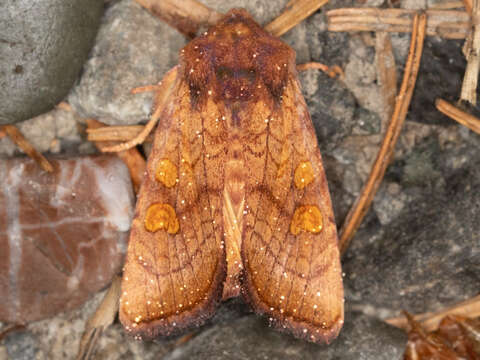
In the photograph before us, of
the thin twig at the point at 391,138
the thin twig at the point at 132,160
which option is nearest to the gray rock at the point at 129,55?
the thin twig at the point at 132,160

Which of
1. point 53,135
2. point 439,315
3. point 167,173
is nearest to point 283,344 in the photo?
point 439,315

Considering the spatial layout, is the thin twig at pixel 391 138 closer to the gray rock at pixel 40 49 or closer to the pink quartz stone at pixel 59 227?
the pink quartz stone at pixel 59 227

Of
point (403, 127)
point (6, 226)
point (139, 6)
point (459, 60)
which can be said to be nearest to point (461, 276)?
point (403, 127)

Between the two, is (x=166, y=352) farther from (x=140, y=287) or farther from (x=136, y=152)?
(x=136, y=152)

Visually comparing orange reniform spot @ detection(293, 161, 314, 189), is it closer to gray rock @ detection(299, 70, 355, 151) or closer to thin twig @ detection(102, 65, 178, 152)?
gray rock @ detection(299, 70, 355, 151)

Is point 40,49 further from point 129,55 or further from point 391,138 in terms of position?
point 391,138

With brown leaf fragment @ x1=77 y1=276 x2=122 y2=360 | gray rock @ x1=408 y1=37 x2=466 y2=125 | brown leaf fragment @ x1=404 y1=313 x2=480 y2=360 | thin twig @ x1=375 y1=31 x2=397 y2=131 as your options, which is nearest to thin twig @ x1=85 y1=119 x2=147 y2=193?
brown leaf fragment @ x1=77 y1=276 x2=122 y2=360

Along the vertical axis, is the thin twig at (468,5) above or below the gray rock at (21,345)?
above
